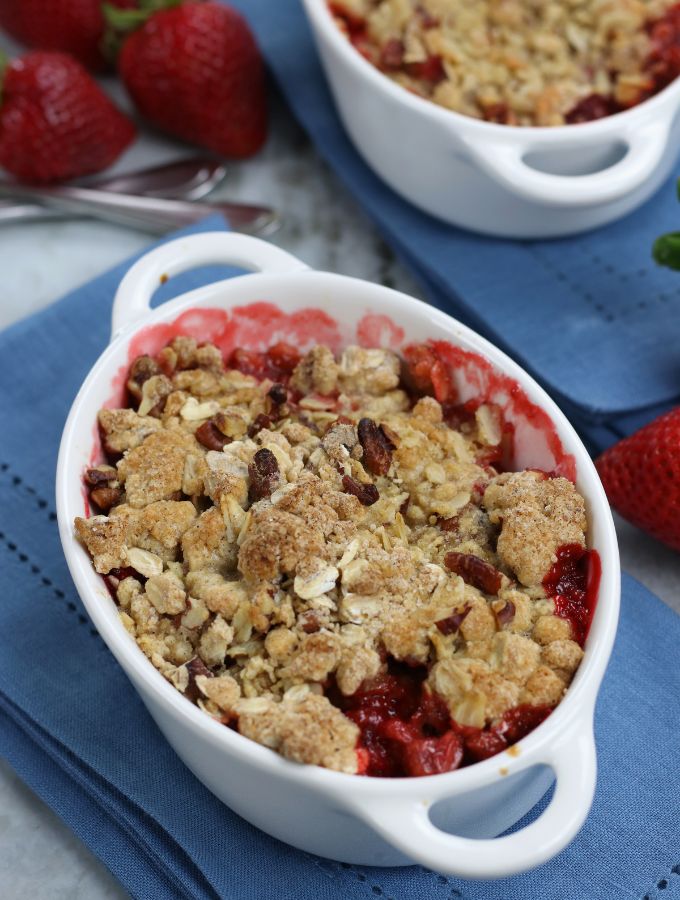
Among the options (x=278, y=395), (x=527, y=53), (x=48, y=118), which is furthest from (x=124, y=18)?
(x=278, y=395)

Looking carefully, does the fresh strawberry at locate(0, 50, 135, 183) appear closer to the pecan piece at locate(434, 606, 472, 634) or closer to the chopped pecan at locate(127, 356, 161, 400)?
the chopped pecan at locate(127, 356, 161, 400)

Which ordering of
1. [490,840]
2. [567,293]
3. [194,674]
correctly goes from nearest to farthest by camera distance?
[490,840] → [194,674] → [567,293]

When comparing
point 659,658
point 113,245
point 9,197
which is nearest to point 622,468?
point 659,658

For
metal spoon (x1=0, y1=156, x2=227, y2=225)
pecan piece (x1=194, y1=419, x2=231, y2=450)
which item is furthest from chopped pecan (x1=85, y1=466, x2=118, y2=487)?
metal spoon (x1=0, y1=156, x2=227, y2=225)

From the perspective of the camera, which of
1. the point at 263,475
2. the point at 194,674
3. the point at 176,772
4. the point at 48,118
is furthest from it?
the point at 48,118

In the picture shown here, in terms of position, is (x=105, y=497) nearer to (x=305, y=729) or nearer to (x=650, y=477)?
(x=305, y=729)
